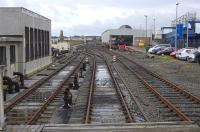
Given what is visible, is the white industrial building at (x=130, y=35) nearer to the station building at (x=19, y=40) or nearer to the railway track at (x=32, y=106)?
the station building at (x=19, y=40)

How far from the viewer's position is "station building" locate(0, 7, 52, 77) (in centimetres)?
2602

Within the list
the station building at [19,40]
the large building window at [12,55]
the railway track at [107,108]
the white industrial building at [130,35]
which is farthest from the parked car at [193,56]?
the white industrial building at [130,35]

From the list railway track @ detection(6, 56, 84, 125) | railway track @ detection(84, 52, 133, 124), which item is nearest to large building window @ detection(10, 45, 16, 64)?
railway track @ detection(6, 56, 84, 125)

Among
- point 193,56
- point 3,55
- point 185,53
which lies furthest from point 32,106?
point 185,53

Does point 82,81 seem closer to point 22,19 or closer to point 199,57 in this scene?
point 22,19

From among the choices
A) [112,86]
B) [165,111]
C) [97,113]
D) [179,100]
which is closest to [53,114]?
[97,113]

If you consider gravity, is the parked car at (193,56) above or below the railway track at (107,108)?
above

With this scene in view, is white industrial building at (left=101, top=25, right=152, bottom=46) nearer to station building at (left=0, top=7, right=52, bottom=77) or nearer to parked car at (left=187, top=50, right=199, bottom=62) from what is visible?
parked car at (left=187, top=50, right=199, bottom=62)

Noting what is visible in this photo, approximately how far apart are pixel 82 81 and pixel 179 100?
10.1 m

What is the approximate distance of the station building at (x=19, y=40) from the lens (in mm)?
26016

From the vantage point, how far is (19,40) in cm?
2802

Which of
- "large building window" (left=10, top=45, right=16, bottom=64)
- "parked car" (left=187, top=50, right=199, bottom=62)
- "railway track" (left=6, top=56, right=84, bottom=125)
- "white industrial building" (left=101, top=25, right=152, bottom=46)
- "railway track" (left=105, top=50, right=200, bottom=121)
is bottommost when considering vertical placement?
"railway track" (left=6, top=56, right=84, bottom=125)

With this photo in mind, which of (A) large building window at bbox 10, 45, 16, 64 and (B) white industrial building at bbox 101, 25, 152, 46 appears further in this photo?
(B) white industrial building at bbox 101, 25, 152, 46

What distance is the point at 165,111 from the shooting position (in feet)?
55.0
